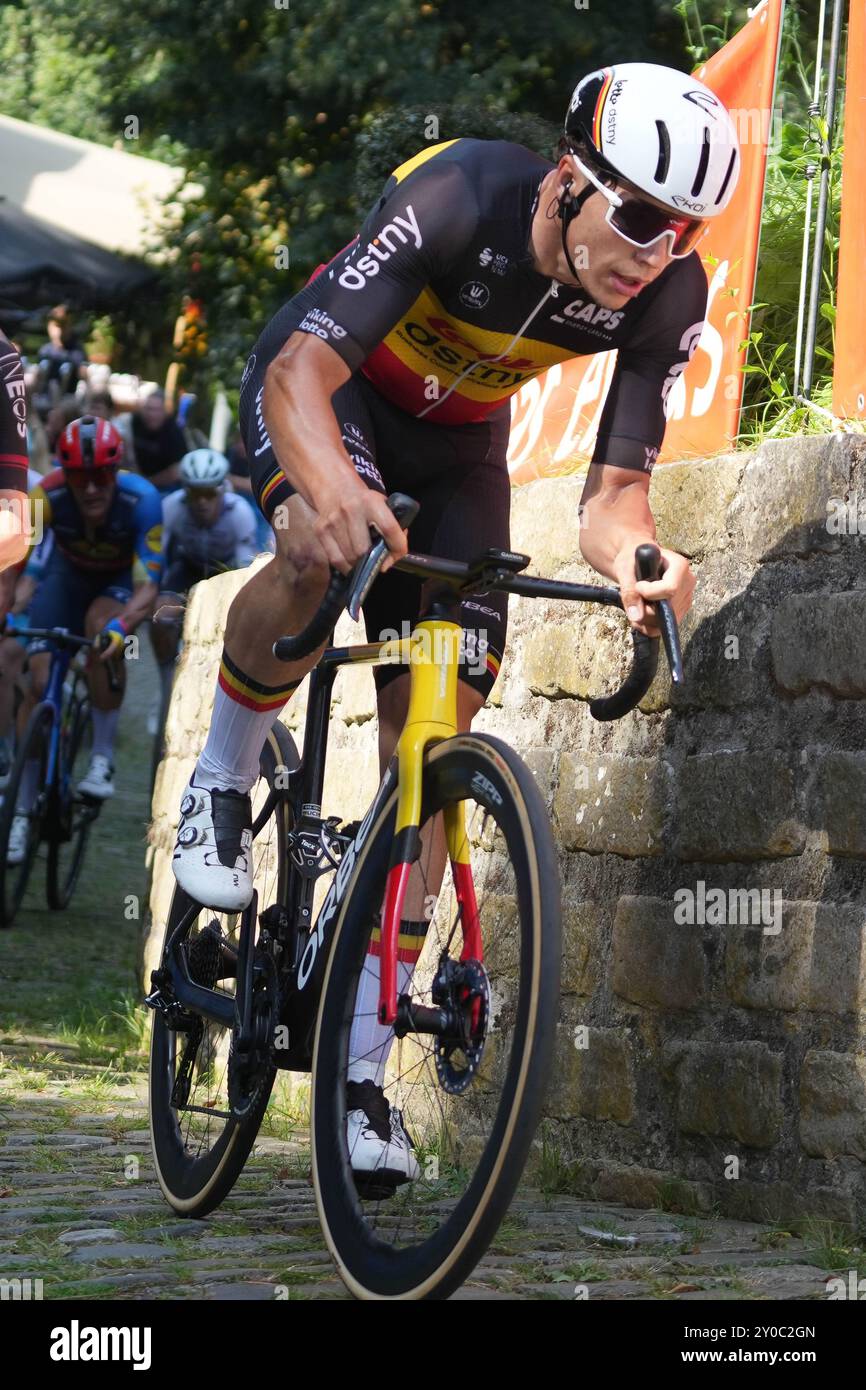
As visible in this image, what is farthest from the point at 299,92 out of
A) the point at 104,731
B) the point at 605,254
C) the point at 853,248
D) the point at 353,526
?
the point at 353,526

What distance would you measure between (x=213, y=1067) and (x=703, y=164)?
2235mm

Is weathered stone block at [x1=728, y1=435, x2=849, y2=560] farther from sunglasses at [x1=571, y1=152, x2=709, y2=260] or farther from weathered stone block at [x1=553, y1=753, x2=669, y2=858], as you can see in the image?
sunglasses at [x1=571, y1=152, x2=709, y2=260]

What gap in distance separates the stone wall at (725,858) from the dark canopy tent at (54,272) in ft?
45.2

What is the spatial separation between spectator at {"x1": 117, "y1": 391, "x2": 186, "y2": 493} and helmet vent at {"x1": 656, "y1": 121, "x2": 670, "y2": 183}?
12.4 metres

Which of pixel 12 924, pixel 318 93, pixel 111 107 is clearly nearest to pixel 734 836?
pixel 12 924

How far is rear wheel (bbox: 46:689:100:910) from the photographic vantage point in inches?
380

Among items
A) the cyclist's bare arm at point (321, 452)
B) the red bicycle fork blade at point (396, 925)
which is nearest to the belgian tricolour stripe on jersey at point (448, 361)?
the cyclist's bare arm at point (321, 452)

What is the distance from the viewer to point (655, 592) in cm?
326

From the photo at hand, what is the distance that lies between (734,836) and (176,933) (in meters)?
1.24

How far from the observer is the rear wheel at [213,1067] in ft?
12.2

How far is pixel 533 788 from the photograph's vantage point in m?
2.93

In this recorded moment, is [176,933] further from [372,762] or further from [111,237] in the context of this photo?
[111,237]

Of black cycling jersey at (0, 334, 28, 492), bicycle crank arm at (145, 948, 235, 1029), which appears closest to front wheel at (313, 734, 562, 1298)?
bicycle crank arm at (145, 948, 235, 1029)

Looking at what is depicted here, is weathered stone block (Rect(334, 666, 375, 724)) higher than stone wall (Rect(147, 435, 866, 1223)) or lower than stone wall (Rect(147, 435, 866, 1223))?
higher
